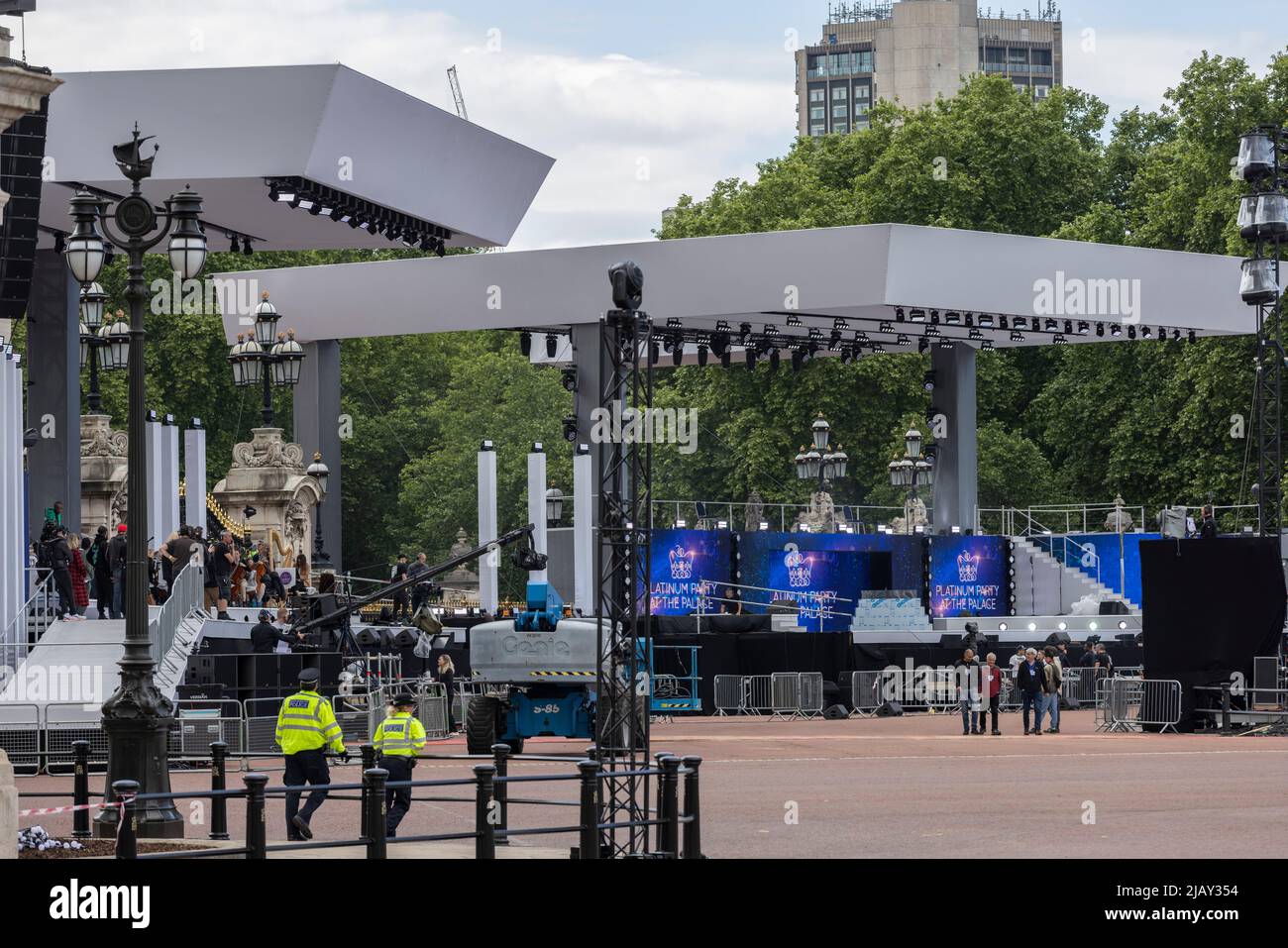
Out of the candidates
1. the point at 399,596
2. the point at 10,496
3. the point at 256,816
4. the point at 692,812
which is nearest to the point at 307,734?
the point at 692,812

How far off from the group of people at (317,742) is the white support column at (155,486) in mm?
20645

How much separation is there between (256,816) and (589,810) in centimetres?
258

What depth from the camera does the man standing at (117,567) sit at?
3272 centimetres

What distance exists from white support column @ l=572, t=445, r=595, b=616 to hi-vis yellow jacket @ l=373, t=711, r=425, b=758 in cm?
2272

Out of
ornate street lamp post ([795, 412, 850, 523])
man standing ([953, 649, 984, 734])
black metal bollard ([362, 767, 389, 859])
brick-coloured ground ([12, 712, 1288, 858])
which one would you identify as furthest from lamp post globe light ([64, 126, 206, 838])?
ornate street lamp post ([795, 412, 850, 523])

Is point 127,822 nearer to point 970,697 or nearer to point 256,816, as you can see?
point 256,816

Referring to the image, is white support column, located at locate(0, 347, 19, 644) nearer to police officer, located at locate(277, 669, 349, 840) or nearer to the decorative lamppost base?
police officer, located at locate(277, 669, 349, 840)

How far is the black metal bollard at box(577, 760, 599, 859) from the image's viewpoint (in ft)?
48.4

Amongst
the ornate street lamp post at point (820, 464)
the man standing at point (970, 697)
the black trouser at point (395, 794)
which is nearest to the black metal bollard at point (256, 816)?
the black trouser at point (395, 794)

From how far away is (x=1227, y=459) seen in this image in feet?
201

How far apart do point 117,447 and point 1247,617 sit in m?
27.1
